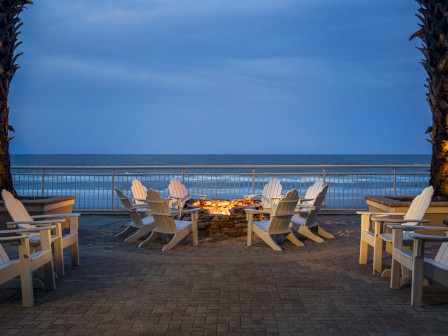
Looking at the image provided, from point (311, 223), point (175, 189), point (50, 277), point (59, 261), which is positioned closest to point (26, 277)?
point (50, 277)

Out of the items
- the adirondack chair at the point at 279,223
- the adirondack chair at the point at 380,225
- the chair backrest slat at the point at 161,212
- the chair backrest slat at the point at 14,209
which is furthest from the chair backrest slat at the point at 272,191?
the chair backrest slat at the point at 14,209

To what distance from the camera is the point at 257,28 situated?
6069 cm

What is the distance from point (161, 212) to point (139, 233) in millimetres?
812

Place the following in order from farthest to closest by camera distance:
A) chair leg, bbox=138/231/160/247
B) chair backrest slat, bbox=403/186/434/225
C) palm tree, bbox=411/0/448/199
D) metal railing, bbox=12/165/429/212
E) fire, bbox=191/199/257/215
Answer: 1. metal railing, bbox=12/165/429/212
2. fire, bbox=191/199/257/215
3. palm tree, bbox=411/0/448/199
4. chair leg, bbox=138/231/160/247
5. chair backrest slat, bbox=403/186/434/225

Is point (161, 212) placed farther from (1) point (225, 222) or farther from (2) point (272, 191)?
(2) point (272, 191)

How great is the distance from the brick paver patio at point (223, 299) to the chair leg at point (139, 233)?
0.84m

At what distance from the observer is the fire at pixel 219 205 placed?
359 inches

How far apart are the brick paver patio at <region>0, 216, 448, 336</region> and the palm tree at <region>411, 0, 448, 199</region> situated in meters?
2.65

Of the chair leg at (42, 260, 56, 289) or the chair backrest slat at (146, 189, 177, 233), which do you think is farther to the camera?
the chair backrest slat at (146, 189, 177, 233)

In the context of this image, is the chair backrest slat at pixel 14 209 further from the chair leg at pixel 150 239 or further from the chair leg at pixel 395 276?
the chair leg at pixel 395 276

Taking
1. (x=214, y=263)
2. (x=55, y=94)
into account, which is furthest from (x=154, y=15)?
(x=214, y=263)

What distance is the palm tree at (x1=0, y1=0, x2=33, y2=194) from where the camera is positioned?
8273 millimetres

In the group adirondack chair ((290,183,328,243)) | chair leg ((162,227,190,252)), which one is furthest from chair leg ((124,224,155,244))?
adirondack chair ((290,183,328,243))

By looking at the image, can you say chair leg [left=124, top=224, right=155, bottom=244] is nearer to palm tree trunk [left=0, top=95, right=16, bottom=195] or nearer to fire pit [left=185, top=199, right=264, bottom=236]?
fire pit [left=185, top=199, right=264, bottom=236]
